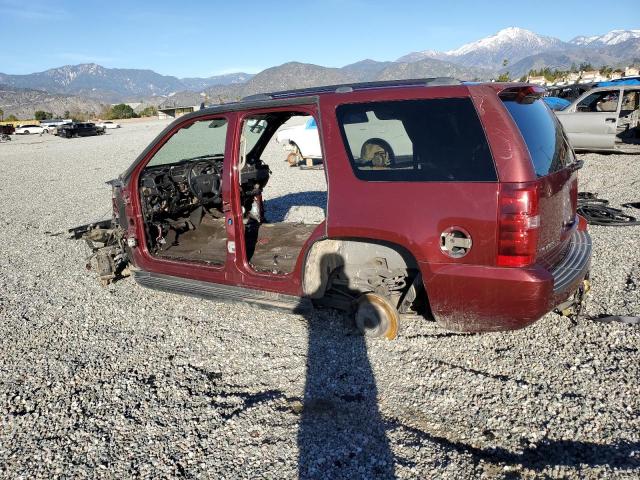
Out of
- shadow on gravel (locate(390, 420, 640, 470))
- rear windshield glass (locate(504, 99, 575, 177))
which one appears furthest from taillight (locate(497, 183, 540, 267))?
shadow on gravel (locate(390, 420, 640, 470))

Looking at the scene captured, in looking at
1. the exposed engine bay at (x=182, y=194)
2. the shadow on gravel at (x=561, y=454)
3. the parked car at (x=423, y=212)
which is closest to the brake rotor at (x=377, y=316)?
the parked car at (x=423, y=212)

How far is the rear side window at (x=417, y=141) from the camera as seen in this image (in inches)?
119

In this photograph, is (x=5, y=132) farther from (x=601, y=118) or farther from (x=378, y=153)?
(x=378, y=153)

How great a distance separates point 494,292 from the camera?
9.87 ft

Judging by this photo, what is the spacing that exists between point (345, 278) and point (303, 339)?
602mm

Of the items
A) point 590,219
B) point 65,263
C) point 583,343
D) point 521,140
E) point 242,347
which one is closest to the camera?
point 521,140

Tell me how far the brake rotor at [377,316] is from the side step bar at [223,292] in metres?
0.42

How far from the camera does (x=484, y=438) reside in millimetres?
2670

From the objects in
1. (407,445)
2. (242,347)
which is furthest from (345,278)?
(407,445)

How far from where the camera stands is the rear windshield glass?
3.06m

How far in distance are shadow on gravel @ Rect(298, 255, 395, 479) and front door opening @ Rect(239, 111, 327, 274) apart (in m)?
0.85

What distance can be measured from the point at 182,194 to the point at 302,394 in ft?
10.9

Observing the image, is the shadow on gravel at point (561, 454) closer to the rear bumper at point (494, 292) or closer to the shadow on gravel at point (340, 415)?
the shadow on gravel at point (340, 415)

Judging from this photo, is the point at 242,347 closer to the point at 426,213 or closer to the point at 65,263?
the point at 426,213
